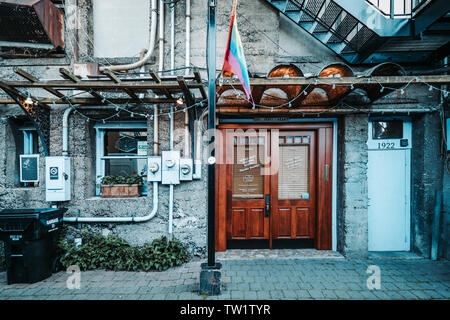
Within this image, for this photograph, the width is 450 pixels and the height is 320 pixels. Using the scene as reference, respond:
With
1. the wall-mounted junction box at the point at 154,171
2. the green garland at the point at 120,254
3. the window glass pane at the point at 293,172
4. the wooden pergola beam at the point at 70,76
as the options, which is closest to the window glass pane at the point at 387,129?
the window glass pane at the point at 293,172

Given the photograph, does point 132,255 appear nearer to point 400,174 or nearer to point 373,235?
point 373,235

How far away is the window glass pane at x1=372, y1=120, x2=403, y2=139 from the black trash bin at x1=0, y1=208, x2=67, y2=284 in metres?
7.39

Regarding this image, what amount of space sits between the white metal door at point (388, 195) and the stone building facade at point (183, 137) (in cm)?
28

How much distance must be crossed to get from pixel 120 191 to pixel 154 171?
103 centimetres

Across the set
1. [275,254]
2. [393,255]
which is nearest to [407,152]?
[393,255]

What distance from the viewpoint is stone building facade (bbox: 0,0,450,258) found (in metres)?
4.69

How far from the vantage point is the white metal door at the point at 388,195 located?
5.10 m

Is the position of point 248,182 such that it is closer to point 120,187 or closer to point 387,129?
point 120,187

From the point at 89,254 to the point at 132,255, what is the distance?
0.91 meters

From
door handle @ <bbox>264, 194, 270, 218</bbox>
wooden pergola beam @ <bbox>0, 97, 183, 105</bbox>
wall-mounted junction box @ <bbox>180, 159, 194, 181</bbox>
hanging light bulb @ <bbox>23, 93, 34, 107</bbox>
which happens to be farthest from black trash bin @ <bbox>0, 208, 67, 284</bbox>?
door handle @ <bbox>264, 194, 270, 218</bbox>

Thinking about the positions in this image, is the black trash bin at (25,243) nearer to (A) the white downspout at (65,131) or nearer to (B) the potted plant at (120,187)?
(B) the potted plant at (120,187)

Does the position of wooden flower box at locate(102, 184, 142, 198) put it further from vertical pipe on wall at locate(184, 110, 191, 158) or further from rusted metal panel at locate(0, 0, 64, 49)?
rusted metal panel at locate(0, 0, 64, 49)

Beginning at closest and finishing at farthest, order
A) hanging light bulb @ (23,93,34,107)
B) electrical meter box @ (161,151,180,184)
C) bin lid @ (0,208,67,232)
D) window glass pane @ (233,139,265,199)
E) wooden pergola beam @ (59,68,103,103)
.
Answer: wooden pergola beam @ (59,68,103,103), bin lid @ (0,208,67,232), hanging light bulb @ (23,93,34,107), electrical meter box @ (161,151,180,184), window glass pane @ (233,139,265,199)

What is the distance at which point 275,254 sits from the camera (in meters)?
4.89
